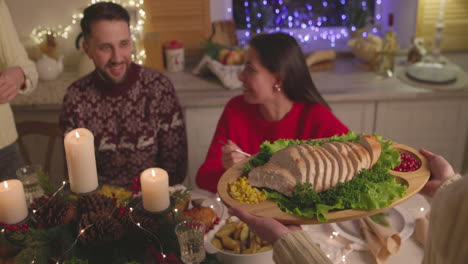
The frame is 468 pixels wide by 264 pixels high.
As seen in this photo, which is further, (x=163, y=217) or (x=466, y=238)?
(x=163, y=217)

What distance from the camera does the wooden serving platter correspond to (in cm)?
128

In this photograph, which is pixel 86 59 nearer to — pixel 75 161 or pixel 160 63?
pixel 160 63

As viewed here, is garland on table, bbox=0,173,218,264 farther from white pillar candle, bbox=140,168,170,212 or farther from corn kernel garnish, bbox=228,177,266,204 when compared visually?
corn kernel garnish, bbox=228,177,266,204

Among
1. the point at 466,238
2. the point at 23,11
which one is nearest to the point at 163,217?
the point at 466,238

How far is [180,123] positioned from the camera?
2336 mm

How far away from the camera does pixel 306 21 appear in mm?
3549

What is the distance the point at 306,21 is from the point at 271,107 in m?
1.64

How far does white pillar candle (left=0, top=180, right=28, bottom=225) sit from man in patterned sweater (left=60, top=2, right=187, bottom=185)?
109 cm

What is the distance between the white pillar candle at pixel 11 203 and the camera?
3.68 feet

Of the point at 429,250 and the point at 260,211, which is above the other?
the point at 429,250

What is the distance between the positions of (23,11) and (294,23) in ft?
6.22

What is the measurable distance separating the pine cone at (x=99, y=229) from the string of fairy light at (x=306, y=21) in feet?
8.12

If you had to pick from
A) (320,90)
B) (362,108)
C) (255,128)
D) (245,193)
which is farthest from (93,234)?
(362,108)

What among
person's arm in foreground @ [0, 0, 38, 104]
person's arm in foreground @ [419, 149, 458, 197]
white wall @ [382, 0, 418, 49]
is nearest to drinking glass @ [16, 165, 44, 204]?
person's arm in foreground @ [0, 0, 38, 104]
